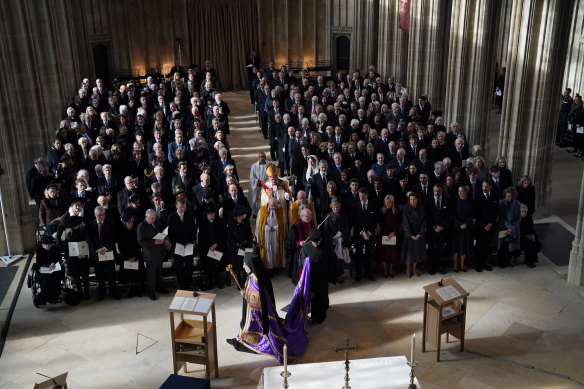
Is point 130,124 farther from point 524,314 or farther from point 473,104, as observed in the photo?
point 524,314

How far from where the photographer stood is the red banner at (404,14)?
22.0 meters

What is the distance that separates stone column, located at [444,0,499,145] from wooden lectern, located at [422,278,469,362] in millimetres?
9788

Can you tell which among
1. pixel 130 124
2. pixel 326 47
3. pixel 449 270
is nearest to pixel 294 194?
pixel 449 270

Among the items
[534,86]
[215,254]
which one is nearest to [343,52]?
[534,86]

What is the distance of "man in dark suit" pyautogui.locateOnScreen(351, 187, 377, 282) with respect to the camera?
11.8 meters

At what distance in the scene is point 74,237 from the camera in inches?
432

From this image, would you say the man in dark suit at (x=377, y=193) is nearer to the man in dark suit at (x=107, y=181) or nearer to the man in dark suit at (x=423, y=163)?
the man in dark suit at (x=423, y=163)

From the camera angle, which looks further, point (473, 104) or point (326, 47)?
point (326, 47)

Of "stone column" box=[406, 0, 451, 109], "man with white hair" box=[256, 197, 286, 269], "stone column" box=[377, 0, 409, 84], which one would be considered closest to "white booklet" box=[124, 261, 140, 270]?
"man with white hair" box=[256, 197, 286, 269]

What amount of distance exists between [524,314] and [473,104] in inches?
351

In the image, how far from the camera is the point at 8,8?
14.6 meters

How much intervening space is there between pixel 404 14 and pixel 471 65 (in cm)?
516

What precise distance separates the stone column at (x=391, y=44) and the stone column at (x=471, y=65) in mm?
5675

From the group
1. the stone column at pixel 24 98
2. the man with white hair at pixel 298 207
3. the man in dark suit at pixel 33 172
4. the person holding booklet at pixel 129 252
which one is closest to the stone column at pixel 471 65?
the man with white hair at pixel 298 207
